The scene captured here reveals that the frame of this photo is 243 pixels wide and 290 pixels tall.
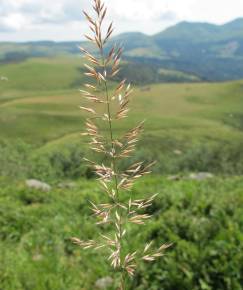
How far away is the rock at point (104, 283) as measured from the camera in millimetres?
7148

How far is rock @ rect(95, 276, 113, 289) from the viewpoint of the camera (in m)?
7.15

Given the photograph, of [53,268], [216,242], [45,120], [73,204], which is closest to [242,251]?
[216,242]

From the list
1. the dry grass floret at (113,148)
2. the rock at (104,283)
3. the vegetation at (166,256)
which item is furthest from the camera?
the rock at (104,283)

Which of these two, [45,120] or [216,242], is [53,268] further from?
[45,120]

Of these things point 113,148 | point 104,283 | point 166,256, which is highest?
point 113,148

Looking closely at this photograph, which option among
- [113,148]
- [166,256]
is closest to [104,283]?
[166,256]

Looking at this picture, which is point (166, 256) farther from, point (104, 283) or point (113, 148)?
point (113, 148)

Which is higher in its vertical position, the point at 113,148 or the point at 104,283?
the point at 113,148

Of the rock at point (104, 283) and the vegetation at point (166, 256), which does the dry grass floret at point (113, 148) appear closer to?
the vegetation at point (166, 256)

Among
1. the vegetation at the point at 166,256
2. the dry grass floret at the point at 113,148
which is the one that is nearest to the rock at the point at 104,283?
the vegetation at the point at 166,256

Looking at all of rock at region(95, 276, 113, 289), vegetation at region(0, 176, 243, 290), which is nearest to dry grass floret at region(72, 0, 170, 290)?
vegetation at region(0, 176, 243, 290)

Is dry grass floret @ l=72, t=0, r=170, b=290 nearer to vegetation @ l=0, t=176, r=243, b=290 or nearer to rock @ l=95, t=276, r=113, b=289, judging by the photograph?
vegetation @ l=0, t=176, r=243, b=290

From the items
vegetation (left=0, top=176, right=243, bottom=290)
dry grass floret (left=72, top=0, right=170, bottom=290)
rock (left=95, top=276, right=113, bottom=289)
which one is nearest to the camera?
dry grass floret (left=72, top=0, right=170, bottom=290)

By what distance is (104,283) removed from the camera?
721 cm
